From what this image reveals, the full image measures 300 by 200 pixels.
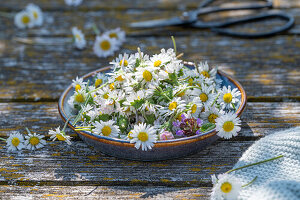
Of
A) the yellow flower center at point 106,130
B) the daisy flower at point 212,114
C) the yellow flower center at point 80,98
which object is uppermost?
the daisy flower at point 212,114

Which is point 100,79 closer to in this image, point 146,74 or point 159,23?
point 146,74

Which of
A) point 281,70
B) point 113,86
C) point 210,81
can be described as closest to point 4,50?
point 113,86

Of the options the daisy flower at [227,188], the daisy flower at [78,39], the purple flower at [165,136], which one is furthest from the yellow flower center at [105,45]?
the daisy flower at [227,188]

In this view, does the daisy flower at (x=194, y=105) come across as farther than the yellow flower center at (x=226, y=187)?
Yes

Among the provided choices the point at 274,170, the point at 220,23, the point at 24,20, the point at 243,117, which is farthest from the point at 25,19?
the point at 274,170

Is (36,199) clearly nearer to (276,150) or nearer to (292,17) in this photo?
(276,150)

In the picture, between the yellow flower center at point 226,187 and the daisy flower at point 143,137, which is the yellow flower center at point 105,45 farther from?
the yellow flower center at point 226,187
